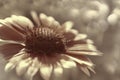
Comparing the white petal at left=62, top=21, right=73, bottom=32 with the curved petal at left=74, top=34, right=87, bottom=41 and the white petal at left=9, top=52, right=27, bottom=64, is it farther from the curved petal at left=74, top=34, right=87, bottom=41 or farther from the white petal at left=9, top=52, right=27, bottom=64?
the white petal at left=9, top=52, right=27, bottom=64

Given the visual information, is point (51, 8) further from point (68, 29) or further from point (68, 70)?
point (68, 70)

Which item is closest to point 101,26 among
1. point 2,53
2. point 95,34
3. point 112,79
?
point 95,34

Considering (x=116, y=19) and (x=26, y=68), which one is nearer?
(x=26, y=68)

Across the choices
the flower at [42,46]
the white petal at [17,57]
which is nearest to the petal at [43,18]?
the flower at [42,46]

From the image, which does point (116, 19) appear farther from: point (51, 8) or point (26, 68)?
point (26, 68)

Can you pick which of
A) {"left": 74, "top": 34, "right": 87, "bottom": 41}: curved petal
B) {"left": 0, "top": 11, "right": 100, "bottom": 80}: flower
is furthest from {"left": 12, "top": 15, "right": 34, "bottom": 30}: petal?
{"left": 74, "top": 34, "right": 87, "bottom": 41}: curved petal

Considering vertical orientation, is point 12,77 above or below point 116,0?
below
